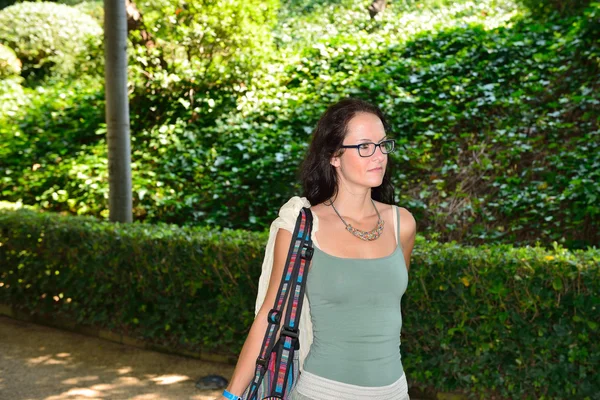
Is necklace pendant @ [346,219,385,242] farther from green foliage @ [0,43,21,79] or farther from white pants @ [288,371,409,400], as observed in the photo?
green foliage @ [0,43,21,79]

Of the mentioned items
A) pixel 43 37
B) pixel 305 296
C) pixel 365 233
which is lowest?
pixel 305 296

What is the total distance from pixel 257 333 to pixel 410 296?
9.66ft

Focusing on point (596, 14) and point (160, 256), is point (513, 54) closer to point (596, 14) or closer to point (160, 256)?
point (596, 14)

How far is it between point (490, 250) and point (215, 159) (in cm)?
562

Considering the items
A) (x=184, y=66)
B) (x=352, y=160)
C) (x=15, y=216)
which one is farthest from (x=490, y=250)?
(x=184, y=66)

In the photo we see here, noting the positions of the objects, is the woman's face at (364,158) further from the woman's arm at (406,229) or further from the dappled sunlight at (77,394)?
the dappled sunlight at (77,394)

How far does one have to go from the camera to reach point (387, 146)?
8.50 feet

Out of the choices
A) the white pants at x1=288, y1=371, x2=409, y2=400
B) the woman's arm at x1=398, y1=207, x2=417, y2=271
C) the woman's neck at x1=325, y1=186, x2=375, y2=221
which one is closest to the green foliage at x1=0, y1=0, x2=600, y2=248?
the woman's arm at x1=398, y1=207, x2=417, y2=271

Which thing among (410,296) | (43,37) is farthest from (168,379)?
(43,37)

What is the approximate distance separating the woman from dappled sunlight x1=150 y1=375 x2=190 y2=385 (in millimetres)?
3549

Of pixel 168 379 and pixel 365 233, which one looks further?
pixel 168 379

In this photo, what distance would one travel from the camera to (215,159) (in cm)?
1004

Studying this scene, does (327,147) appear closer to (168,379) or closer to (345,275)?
(345,275)

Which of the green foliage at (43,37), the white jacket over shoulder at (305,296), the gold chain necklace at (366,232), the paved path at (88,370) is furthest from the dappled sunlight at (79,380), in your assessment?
the green foliage at (43,37)
